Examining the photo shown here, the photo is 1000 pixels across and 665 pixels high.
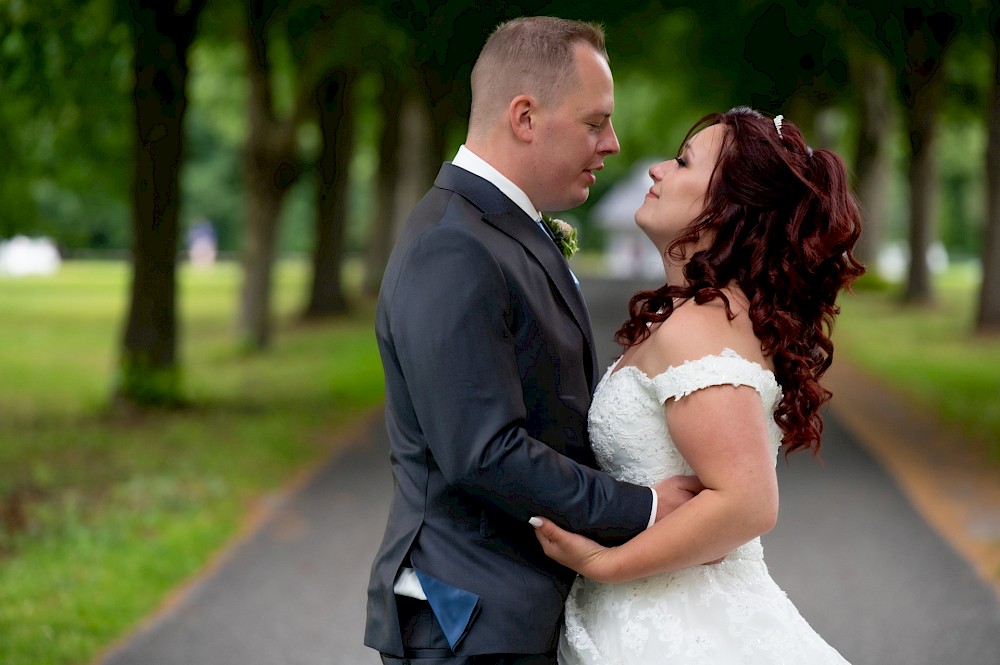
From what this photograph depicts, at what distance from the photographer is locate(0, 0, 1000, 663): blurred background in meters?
8.67

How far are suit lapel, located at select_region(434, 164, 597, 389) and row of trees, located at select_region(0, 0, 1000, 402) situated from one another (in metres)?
2.36

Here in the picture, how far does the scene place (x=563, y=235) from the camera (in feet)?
10.4

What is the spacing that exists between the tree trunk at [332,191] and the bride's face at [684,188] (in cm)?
1956

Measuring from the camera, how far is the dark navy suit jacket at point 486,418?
2.51 m

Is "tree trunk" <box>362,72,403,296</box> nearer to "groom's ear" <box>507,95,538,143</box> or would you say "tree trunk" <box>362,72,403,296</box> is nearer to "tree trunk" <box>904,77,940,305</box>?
"tree trunk" <box>904,77,940,305</box>

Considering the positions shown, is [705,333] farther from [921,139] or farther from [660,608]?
[921,139]

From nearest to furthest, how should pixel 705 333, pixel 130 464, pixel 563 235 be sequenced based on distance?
pixel 705 333
pixel 563 235
pixel 130 464

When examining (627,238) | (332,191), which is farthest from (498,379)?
(627,238)

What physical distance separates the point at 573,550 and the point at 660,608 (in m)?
0.37

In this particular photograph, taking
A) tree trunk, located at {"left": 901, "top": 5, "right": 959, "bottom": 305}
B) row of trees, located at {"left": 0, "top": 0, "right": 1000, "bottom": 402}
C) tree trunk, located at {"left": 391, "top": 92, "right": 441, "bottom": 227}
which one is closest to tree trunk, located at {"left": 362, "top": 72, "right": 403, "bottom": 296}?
row of trees, located at {"left": 0, "top": 0, "right": 1000, "bottom": 402}

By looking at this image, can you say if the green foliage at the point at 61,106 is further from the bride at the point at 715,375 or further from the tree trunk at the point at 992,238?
the tree trunk at the point at 992,238

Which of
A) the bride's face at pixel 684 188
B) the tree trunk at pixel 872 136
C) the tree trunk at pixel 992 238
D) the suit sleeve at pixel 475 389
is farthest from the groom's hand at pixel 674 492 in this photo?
the tree trunk at pixel 872 136

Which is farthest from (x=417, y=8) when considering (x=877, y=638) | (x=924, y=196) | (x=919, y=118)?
(x=924, y=196)

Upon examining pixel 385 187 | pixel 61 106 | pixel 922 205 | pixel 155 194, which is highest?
pixel 61 106
